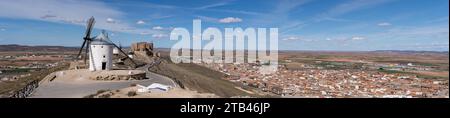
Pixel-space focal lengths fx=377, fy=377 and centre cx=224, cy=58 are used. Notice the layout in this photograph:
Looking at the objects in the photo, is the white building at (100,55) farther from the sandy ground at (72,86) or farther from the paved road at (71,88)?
the paved road at (71,88)

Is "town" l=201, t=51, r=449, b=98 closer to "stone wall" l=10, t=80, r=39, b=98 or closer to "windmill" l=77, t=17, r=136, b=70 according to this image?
"windmill" l=77, t=17, r=136, b=70

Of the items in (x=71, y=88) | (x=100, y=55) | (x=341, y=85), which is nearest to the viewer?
(x=71, y=88)

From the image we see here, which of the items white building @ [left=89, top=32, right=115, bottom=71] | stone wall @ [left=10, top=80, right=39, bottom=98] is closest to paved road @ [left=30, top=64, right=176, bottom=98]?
stone wall @ [left=10, top=80, right=39, bottom=98]

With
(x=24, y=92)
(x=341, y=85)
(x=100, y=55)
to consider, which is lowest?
(x=341, y=85)

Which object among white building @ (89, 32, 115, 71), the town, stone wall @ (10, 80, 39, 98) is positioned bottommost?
the town

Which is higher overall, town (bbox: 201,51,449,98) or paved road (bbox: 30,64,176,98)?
paved road (bbox: 30,64,176,98)

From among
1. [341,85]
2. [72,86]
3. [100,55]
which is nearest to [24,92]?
[72,86]

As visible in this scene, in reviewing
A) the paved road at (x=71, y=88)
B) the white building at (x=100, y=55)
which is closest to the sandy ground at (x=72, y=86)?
the paved road at (x=71, y=88)

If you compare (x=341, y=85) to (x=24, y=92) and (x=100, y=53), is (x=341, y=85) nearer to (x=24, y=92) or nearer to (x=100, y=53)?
(x=100, y=53)

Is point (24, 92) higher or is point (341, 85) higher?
point (24, 92)
